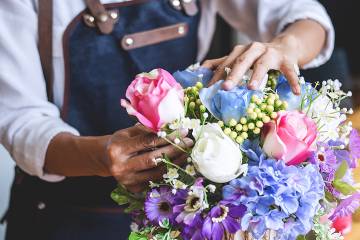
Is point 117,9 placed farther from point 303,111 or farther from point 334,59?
point 334,59

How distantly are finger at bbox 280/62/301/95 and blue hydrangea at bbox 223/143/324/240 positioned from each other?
4.8 inches

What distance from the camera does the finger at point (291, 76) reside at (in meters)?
0.73

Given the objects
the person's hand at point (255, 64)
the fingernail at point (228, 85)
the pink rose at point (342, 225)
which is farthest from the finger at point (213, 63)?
the pink rose at point (342, 225)

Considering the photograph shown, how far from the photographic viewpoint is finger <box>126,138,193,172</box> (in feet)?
2.26

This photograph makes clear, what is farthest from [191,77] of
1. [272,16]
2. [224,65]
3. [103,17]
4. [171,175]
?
[272,16]

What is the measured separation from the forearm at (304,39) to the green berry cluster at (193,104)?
313 mm

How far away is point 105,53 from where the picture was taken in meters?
1.04

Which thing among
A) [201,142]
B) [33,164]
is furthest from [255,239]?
[33,164]

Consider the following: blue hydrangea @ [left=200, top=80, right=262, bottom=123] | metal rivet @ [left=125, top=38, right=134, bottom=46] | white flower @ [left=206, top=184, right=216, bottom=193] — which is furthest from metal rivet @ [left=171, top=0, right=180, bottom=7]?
white flower @ [left=206, top=184, right=216, bottom=193]

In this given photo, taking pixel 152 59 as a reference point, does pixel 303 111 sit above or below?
above

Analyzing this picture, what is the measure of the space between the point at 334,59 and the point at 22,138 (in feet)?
4.54

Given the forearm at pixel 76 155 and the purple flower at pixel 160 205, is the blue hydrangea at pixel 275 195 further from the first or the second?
the forearm at pixel 76 155

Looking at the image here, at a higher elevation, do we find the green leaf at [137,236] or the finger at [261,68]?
the finger at [261,68]

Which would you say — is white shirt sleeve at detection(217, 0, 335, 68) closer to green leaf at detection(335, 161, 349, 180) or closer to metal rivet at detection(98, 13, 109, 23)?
metal rivet at detection(98, 13, 109, 23)
